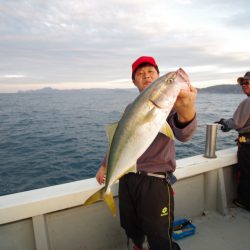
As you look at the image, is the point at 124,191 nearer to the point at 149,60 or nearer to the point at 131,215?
the point at 131,215

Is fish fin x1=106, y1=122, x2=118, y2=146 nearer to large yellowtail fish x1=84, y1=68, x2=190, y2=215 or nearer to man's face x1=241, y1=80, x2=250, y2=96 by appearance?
large yellowtail fish x1=84, y1=68, x2=190, y2=215

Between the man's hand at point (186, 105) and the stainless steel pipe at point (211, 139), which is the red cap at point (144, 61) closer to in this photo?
the man's hand at point (186, 105)

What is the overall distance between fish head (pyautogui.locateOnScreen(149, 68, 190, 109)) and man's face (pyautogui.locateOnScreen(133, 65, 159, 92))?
2.88ft

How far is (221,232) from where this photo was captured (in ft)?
13.1

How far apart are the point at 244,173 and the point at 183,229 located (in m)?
1.49

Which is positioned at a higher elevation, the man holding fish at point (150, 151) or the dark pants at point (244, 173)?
the man holding fish at point (150, 151)

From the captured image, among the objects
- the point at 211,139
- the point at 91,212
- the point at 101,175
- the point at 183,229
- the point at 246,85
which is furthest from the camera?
the point at 246,85

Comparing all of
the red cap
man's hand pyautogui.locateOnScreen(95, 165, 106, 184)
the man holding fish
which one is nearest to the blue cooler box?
the man holding fish

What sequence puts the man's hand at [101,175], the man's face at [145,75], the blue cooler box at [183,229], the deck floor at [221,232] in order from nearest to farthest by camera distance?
the man's face at [145,75] → the man's hand at [101,175] → the deck floor at [221,232] → the blue cooler box at [183,229]

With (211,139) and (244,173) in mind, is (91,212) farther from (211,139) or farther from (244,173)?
(244,173)

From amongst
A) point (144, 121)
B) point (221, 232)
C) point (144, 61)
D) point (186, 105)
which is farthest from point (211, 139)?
point (144, 121)

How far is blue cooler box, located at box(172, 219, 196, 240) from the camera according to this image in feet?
12.6

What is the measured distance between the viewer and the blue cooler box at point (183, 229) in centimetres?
384

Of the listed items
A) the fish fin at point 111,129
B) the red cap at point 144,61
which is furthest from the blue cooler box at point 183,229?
the red cap at point 144,61
